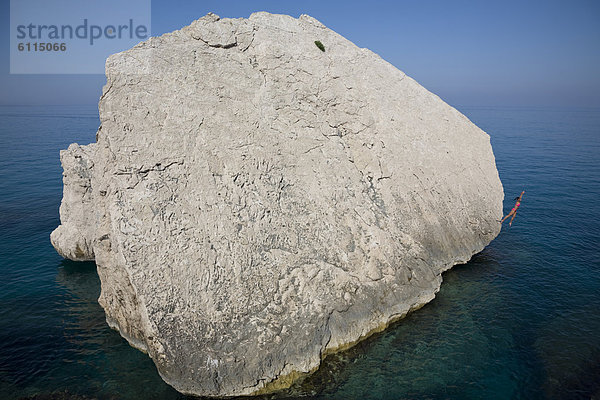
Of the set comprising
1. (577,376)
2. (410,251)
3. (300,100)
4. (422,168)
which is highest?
(300,100)

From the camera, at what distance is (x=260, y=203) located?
18469 millimetres

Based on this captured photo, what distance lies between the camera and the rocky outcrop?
16078 millimetres

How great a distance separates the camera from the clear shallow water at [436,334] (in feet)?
52.9

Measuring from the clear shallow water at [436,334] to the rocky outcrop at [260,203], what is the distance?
1348mm

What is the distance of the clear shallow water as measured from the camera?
52.9ft

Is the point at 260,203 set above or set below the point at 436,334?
above

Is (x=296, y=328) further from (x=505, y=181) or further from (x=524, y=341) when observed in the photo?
(x=505, y=181)

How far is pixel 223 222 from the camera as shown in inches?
688

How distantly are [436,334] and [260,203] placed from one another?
11.5 m

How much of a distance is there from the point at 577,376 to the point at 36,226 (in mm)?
41161

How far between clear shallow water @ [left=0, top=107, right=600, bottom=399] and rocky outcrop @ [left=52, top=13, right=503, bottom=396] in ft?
4.42

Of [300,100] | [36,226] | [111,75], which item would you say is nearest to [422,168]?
[300,100]

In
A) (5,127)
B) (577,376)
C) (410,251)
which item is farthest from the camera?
(5,127)

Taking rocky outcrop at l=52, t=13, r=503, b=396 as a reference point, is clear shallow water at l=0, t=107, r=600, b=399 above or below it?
below
